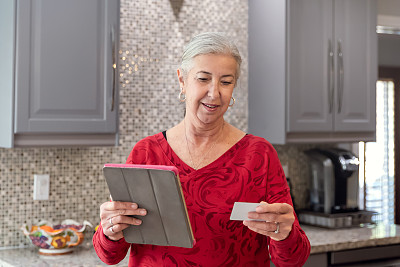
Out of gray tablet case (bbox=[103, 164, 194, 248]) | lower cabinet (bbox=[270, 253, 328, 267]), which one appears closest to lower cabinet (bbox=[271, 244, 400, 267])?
lower cabinet (bbox=[270, 253, 328, 267])

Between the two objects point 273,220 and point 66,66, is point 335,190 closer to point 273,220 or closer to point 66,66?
point 66,66

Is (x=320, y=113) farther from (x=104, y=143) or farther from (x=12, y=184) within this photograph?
(x=12, y=184)

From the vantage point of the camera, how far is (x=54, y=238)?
238cm

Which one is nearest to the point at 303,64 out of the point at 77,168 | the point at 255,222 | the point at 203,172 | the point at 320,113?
the point at 320,113

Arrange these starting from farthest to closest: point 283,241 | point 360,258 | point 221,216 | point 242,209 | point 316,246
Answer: point 360,258
point 316,246
point 221,216
point 283,241
point 242,209

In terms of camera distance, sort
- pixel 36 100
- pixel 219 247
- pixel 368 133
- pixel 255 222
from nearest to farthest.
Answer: pixel 255 222 → pixel 219 247 → pixel 36 100 → pixel 368 133

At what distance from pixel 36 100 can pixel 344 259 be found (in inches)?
68.2

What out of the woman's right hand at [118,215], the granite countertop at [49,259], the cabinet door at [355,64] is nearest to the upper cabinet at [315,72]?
the cabinet door at [355,64]

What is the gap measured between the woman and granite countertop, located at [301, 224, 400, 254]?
3.81 feet

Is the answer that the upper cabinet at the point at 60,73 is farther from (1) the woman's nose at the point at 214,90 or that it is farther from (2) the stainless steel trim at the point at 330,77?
(2) the stainless steel trim at the point at 330,77

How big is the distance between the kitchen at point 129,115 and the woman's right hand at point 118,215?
1049mm

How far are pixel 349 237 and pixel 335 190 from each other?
381 millimetres

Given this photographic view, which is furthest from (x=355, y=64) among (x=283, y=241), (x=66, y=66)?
(x=283, y=241)

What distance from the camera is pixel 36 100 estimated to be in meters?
2.27
